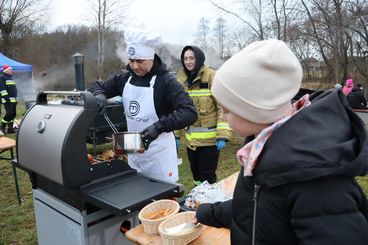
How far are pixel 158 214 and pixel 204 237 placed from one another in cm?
23

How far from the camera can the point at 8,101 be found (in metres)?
8.51

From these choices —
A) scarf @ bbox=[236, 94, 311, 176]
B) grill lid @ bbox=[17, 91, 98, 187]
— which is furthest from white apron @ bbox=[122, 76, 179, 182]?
scarf @ bbox=[236, 94, 311, 176]

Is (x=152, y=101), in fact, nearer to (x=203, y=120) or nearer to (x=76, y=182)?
(x=76, y=182)

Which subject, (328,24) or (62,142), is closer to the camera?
(62,142)

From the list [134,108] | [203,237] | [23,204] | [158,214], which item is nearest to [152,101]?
[134,108]

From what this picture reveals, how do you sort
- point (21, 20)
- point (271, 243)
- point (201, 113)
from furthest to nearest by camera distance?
point (21, 20), point (201, 113), point (271, 243)

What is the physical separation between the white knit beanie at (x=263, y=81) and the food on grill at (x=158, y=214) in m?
0.67

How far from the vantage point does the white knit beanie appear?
87cm

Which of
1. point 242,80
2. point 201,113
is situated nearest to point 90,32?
point 201,113

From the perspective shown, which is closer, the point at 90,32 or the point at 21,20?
the point at 90,32

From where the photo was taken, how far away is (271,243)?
86 centimetres

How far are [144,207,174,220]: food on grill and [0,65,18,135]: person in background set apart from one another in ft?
26.3

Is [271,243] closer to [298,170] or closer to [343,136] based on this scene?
[298,170]

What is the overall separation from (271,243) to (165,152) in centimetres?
142
